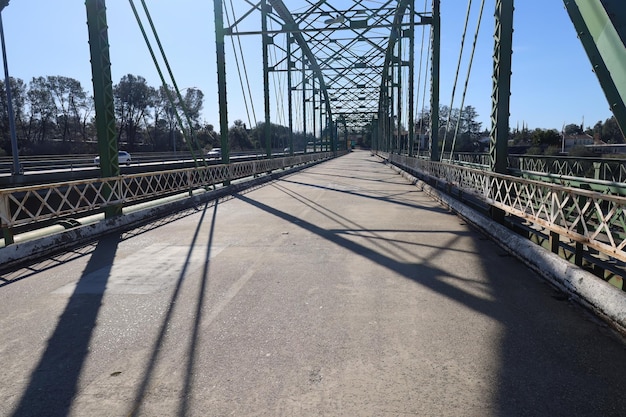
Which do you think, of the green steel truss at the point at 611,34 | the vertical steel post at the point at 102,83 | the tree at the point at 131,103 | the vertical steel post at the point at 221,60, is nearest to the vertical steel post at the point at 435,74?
the vertical steel post at the point at 221,60

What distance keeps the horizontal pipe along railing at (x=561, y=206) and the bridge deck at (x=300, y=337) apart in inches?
31.8

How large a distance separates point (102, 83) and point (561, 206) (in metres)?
10.5

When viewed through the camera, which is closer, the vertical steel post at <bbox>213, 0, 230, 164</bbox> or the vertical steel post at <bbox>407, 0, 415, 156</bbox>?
the vertical steel post at <bbox>213, 0, 230, 164</bbox>

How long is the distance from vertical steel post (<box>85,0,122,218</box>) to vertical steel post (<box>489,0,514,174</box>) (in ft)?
30.3

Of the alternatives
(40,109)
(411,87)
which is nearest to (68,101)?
(40,109)

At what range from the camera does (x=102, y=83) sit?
10641mm

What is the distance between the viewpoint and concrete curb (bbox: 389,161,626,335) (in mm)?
4240

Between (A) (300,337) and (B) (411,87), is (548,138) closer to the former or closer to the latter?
(B) (411,87)

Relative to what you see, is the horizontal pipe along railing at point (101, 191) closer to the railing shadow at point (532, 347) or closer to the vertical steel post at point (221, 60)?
the vertical steel post at point (221, 60)

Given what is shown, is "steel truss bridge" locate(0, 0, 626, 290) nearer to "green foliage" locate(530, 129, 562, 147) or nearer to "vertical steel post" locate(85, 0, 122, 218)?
"vertical steel post" locate(85, 0, 122, 218)

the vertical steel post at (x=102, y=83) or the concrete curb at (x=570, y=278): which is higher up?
the vertical steel post at (x=102, y=83)

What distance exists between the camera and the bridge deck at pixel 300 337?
3043mm

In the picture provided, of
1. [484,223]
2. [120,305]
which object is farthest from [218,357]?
[484,223]

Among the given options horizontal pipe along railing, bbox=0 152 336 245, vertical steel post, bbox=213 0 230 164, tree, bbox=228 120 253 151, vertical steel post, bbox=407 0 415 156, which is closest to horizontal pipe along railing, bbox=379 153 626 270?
horizontal pipe along railing, bbox=0 152 336 245
